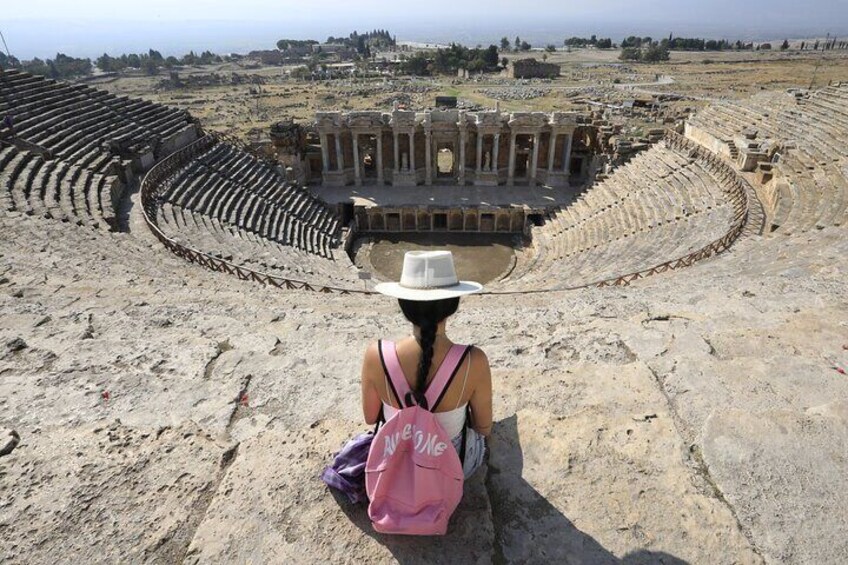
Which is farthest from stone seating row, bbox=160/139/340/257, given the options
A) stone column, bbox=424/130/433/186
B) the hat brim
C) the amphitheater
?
the hat brim

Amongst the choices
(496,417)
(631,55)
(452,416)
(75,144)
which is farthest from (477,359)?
(631,55)

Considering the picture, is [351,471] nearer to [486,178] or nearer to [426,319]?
[426,319]

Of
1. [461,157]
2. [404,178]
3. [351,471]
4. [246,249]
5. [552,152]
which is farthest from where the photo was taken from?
[404,178]

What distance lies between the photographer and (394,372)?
338 centimetres

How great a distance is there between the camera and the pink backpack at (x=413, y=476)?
10.2 feet

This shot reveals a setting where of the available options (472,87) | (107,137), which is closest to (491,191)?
(107,137)

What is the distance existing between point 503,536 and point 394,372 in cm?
133

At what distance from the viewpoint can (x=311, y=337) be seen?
721cm

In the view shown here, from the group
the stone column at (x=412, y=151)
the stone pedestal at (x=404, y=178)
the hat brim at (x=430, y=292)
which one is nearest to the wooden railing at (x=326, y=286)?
the hat brim at (x=430, y=292)

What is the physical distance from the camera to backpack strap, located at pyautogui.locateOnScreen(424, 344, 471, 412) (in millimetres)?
3340

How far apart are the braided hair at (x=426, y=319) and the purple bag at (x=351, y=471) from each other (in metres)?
0.66

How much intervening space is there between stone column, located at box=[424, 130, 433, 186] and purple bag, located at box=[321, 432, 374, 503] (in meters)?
30.4

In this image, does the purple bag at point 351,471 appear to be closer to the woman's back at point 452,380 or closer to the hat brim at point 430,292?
the woman's back at point 452,380

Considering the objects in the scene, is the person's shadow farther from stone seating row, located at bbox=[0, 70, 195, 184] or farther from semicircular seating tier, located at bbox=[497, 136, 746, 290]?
stone seating row, located at bbox=[0, 70, 195, 184]
